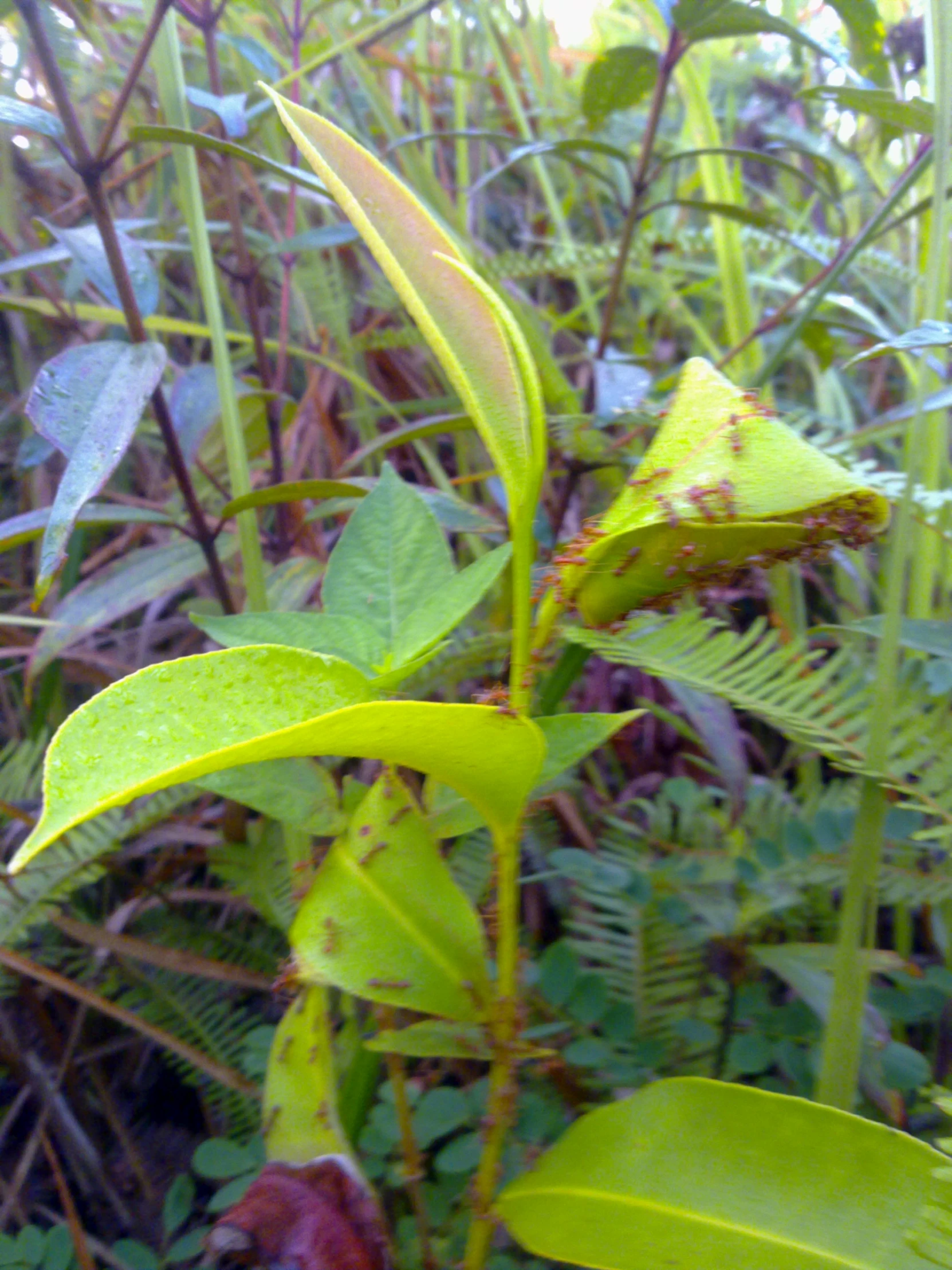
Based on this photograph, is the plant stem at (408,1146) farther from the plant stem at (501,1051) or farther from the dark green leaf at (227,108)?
the dark green leaf at (227,108)

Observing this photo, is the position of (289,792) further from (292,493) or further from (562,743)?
(292,493)

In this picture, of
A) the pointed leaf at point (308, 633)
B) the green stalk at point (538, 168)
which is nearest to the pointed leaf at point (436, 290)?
the pointed leaf at point (308, 633)

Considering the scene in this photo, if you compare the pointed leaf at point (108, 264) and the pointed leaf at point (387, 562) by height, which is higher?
the pointed leaf at point (108, 264)

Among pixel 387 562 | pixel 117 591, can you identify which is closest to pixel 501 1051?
pixel 387 562

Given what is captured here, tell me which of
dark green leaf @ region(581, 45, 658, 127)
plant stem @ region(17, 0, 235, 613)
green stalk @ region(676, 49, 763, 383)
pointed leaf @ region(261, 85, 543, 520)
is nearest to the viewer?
pointed leaf @ region(261, 85, 543, 520)

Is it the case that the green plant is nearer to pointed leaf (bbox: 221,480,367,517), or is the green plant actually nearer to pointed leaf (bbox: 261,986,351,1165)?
pointed leaf (bbox: 261,986,351,1165)

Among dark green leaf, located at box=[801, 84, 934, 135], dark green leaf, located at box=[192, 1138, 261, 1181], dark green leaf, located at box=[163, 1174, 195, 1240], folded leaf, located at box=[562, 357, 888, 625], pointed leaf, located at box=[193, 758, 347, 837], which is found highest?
dark green leaf, located at box=[801, 84, 934, 135]

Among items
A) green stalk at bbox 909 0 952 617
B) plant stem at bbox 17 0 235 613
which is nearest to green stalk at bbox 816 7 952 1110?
green stalk at bbox 909 0 952 617
